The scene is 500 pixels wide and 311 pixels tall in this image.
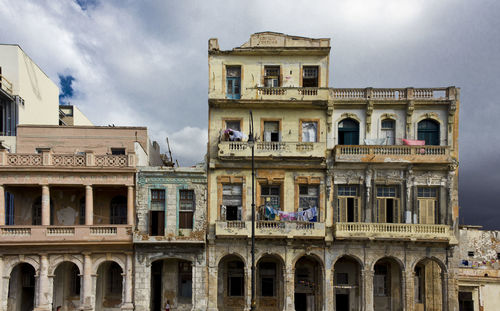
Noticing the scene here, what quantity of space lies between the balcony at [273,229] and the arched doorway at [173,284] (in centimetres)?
415

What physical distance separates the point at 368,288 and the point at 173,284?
43.7 feet

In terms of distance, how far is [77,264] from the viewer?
23.0m

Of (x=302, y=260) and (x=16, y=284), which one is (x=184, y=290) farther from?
(x=16, y=284)

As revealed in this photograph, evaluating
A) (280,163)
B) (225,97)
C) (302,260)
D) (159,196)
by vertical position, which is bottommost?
(302,260)

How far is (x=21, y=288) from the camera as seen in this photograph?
24.5m

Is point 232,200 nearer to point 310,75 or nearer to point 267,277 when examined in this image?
point 267,277

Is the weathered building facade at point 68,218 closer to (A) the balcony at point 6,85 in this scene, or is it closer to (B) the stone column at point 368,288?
(A) the balcony at point 6,85

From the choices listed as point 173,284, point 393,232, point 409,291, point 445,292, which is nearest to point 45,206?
point 173,284

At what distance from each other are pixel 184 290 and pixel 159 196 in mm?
6972

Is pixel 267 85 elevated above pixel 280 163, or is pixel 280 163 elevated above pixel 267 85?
pixel 267 85

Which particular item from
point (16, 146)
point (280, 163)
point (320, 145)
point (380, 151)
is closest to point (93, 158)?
point (16, 146)

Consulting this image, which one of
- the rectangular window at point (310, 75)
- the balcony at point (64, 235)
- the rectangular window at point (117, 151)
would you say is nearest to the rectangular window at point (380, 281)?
the rectangular window at point (310, 75)

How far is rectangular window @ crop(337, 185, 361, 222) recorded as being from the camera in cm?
2422

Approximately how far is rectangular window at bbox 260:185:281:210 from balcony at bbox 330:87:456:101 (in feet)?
25.7
